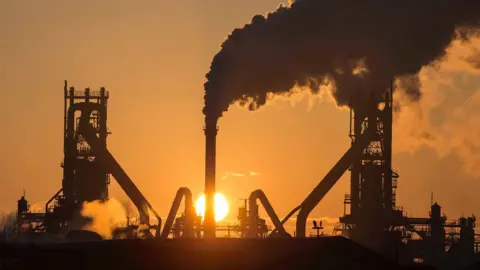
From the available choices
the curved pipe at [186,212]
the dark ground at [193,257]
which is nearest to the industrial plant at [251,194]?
the curved pipe at [186,212]

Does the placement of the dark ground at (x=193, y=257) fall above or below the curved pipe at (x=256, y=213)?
below

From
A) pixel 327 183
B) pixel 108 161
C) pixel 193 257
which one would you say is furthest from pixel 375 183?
pixel 193 257

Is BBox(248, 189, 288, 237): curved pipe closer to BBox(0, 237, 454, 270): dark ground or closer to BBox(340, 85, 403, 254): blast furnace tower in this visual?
BBox(340, 85, 403, 254): blast furnace tower

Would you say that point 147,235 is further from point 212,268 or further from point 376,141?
point 212,268

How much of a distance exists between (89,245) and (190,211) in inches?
1476

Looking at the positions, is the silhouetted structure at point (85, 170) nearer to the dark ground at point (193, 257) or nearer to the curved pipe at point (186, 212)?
the curved pipe at point (186, 212)

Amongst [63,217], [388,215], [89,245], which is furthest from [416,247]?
[89,245]

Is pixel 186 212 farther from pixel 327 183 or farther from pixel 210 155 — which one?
pixel 327 183

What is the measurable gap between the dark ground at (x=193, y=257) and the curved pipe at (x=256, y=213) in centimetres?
3584

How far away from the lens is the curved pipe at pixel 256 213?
112 meters

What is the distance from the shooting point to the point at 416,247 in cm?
12600

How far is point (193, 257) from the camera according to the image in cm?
7256

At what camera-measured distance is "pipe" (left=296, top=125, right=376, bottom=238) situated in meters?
113

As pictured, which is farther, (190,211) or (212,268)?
(190,211)
